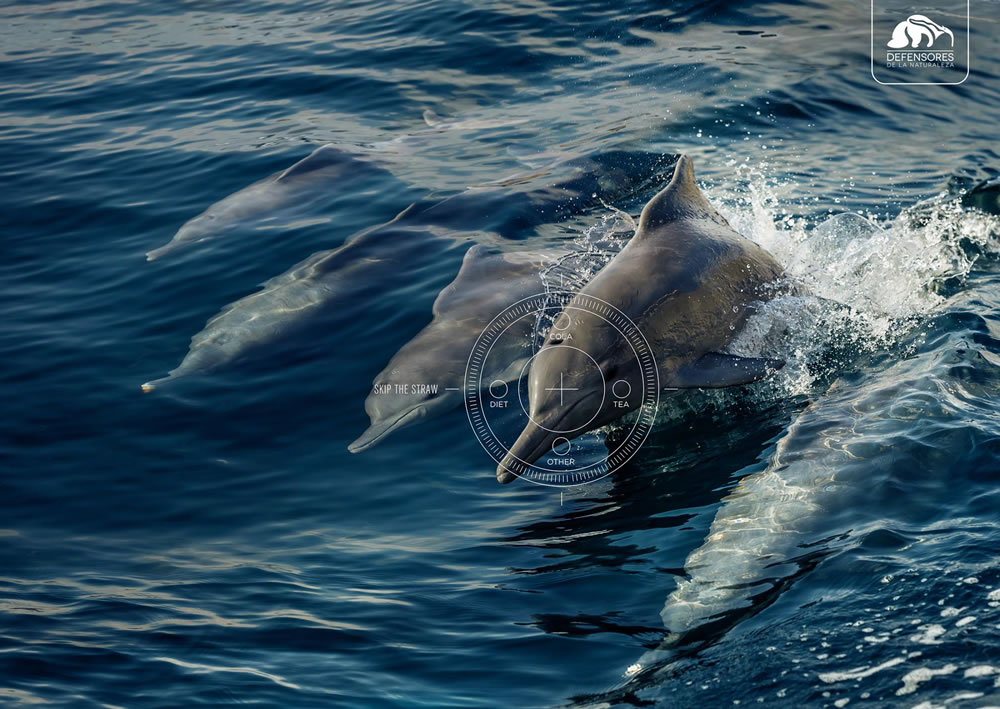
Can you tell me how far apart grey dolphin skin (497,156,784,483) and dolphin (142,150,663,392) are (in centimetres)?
350

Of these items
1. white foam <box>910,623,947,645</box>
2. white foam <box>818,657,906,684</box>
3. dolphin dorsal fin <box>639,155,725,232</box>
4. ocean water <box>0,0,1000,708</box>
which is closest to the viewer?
white foam <box>818,657,906,684</box>

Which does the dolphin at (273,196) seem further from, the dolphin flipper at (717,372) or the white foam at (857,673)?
the white foam at (857,673)

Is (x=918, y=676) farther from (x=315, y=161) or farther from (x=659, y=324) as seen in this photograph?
(x=315, y=161)

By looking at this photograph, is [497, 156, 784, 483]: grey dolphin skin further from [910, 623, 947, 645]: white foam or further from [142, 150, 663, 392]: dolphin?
[142, 150, 663, 392]: dolphin

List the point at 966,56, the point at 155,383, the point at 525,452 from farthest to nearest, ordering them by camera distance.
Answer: the point at 966,56, the point at 155,383, the point at 525,452

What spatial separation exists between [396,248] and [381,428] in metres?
3.44

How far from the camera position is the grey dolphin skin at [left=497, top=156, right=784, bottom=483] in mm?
7254

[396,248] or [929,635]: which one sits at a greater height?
[396,248]

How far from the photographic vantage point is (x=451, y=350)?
31.0ft

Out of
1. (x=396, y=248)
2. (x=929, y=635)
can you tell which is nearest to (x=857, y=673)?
(x=929, y=635)

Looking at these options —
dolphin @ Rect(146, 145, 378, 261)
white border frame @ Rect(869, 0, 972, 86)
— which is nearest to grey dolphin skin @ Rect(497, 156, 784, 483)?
dolphin @ Rect(146, 145, 378, 261)

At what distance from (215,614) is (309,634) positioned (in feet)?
2.14

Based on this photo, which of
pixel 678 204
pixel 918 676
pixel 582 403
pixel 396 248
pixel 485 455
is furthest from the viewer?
pixel 396 248

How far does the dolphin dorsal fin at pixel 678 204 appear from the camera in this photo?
331 inches
